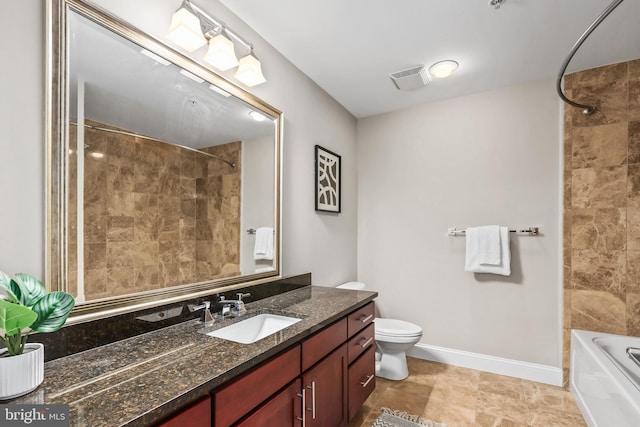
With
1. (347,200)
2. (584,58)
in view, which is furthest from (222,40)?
(584,58)

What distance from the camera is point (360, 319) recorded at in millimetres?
1891

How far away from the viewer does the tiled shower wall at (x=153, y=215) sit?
1.16m

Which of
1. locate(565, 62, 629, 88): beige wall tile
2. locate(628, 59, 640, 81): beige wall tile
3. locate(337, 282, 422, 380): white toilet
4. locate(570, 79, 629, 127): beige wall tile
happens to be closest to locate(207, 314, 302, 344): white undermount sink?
locate(337, 282, 422, 380): white toilet

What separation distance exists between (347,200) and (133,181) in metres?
2.11

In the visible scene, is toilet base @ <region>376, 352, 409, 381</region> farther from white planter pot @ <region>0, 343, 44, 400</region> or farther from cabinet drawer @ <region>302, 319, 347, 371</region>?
white planter pot @ <region>0, 343, 44, 400</region>

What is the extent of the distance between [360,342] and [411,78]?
6.41 feet

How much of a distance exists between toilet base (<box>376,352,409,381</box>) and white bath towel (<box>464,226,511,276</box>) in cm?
94

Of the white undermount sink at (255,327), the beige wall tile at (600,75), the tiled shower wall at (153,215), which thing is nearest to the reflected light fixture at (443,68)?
the beige wall tile at (600,75)

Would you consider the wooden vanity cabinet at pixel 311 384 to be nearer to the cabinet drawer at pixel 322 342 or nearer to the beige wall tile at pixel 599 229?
the cabinet drawer at pixel 322 342

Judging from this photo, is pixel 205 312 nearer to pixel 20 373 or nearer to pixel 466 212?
pixel 20 373

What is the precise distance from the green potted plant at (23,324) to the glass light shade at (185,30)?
1.11 metres

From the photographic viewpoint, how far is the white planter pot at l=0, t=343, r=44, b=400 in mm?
760

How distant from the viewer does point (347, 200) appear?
3150 millimetres

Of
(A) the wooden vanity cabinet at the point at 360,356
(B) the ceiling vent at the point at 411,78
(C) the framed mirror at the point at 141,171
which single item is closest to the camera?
(C) the framed mirror at the point at 141,171
